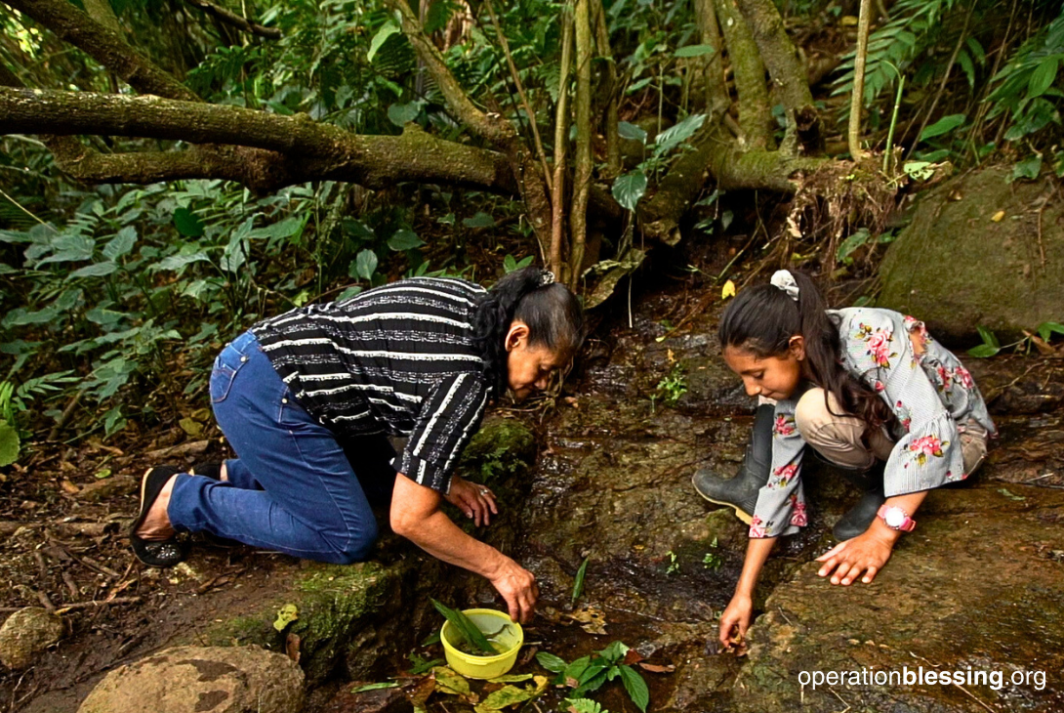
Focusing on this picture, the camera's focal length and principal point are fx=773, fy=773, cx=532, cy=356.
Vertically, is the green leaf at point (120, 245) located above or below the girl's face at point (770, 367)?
above

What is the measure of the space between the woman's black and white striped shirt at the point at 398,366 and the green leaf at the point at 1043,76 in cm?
245

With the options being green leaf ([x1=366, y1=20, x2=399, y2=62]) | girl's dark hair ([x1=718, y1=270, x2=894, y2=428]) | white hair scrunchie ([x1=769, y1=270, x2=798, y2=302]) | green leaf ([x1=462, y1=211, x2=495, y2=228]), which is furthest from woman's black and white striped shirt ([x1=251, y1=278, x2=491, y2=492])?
green leaf ([x1=366, y1=20, x2=399, y2=62])

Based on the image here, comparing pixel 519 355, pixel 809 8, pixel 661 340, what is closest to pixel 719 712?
pixel 519 355

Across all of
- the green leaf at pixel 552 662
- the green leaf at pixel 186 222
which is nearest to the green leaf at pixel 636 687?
the green leaf at pixel 552 662

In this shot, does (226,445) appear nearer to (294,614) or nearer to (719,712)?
(294,614)

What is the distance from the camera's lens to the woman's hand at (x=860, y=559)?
7.13 feet

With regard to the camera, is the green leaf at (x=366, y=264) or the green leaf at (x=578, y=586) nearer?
the green leaf at (x=578, y=586)

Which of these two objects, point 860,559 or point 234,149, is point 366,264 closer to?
point 234,149

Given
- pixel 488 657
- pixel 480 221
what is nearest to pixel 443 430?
pixel 488 657

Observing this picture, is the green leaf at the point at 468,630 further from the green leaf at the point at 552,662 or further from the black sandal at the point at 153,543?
the black sandal at the point at 153,543

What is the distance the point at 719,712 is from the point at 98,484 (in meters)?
2.45

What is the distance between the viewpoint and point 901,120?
13.7ft

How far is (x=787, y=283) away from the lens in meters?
2.15

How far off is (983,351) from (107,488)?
3.46m
